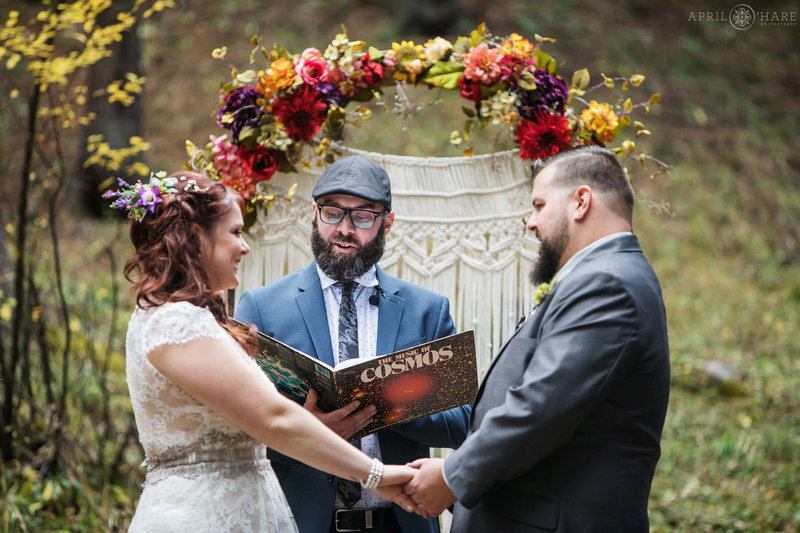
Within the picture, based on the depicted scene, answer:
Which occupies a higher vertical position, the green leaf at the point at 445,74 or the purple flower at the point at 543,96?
the green leaf at the point at 445,74

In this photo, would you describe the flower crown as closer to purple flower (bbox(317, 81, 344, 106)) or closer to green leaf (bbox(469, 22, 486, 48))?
purple flower (bbox(317, 81, 344, 106))

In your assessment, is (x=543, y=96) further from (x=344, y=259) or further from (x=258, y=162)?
(x=258, y=162)

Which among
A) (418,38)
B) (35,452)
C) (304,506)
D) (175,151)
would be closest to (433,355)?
(304,506)

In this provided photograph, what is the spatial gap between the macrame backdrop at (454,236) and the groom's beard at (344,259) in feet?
1.76

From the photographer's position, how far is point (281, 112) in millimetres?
3381

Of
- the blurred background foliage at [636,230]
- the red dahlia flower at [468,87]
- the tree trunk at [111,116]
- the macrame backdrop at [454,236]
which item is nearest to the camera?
the red dahlia flower at [468,87]

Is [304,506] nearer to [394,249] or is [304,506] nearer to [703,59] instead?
[394,249]

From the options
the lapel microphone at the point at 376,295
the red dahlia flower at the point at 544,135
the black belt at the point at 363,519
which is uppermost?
the red dahlia flower at the point at 544,135

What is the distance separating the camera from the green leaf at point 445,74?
3.45 metres

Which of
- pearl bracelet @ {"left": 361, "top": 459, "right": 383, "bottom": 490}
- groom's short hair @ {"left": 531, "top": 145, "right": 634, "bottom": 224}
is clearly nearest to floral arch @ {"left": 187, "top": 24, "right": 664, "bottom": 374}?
groom's short hair @ {"left": 531, "top": 145, "right": 634, "bottom": 224}

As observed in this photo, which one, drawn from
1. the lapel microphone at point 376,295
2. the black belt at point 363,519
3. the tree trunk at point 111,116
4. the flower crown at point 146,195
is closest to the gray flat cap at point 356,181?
the lapel microphone at point 376,295

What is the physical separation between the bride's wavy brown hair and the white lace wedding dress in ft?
0.21

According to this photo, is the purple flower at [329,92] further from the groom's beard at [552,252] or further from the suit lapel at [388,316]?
the groom's beard at [552,252]

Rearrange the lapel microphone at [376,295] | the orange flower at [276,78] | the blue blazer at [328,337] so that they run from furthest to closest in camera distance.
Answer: the orange flower at [276,78], the lapel microphone at [376,295], the blue blazer at [328,337]
